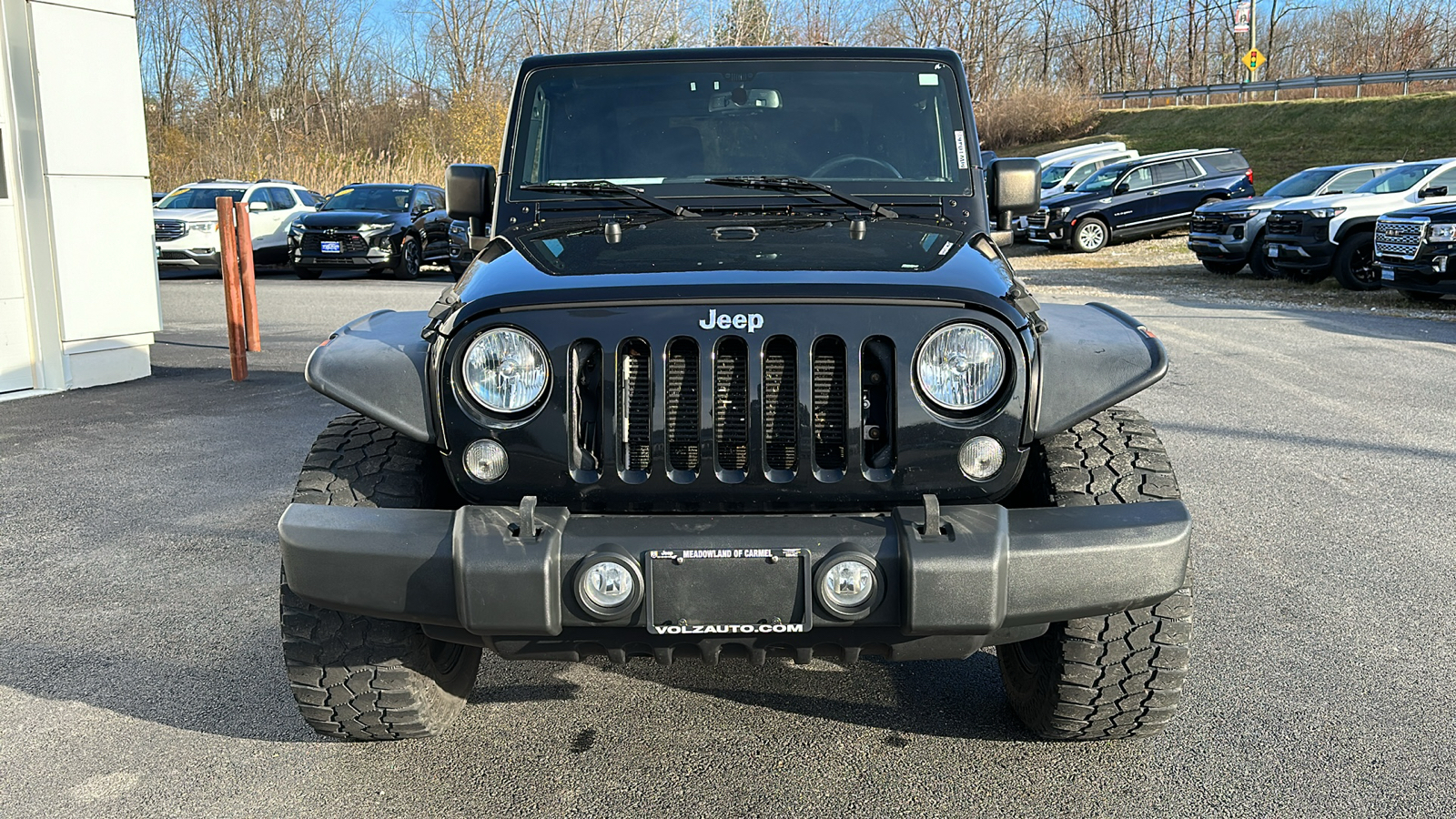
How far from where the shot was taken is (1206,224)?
18047 mm

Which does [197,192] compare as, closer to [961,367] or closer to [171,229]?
[171,229]

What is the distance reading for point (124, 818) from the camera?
282cm

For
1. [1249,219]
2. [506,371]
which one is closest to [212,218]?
[1249,219]

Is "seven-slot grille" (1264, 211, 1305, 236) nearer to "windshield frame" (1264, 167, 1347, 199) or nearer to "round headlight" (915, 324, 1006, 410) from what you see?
"windshield frame" (1264, 167, 1347, 199)

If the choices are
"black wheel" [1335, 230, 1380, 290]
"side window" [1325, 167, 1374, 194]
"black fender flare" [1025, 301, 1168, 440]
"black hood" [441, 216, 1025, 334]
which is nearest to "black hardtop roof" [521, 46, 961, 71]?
"black hood" [441, 216, 1025, 334]

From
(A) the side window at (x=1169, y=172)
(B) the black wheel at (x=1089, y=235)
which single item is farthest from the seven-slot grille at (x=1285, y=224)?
(A) the side window at (x=1169, y=172)

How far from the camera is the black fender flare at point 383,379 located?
2.73 m

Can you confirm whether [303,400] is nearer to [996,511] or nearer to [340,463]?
[340,463]

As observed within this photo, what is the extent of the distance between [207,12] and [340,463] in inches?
1705

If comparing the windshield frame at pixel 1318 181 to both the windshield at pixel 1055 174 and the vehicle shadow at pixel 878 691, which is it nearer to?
the windshield at pixel 1055 174

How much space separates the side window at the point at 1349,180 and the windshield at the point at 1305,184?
19cm

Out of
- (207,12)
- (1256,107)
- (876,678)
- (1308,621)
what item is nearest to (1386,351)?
(1308,621)

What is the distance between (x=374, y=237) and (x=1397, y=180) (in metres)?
14.4

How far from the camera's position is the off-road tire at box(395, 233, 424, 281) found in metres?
17.7
